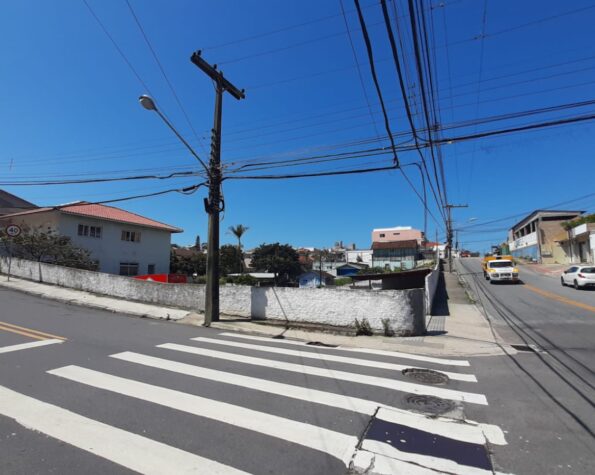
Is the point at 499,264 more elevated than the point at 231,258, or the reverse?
the point at 231,258

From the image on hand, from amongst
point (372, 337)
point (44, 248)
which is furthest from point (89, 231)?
point (372, 337)

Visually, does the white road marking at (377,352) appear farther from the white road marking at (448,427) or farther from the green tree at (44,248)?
the green tree at (44,248)

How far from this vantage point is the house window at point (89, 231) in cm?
2666

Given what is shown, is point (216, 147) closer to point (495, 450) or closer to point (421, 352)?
point (421, 352)

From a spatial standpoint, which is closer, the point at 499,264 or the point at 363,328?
the point at 363,328

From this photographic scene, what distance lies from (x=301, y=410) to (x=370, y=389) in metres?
1.46

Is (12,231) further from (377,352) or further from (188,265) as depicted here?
(188,265)

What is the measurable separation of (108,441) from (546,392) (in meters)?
6.27

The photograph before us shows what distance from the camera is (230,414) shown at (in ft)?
15.0

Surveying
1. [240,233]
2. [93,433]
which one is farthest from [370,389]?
[240,233]

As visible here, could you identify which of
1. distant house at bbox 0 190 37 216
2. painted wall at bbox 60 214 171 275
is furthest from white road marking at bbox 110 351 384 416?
distant house at bbox 0 190 37 216

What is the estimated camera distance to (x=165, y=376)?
19.9 ft

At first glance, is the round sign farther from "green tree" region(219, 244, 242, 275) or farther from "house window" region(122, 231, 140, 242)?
"green tree" region(219, 244, 242, 275)

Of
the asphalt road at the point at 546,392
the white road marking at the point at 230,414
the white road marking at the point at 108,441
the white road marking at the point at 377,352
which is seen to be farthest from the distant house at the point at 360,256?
the white road marking at the point at 108,441
